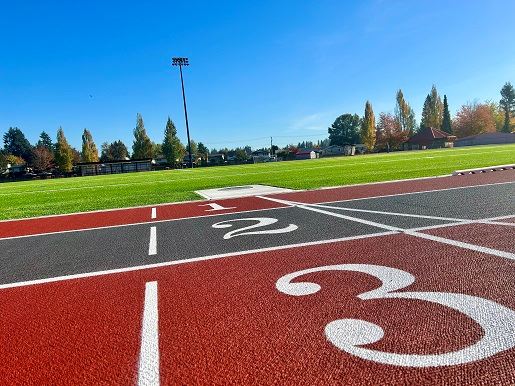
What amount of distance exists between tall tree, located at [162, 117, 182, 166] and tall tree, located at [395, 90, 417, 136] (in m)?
72.1

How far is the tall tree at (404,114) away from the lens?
381 ft

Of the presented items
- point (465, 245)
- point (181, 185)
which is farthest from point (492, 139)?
point (465, 245)

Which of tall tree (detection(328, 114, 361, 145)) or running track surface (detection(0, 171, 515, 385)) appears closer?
running track surface (detection(0, 171, 515, 385))

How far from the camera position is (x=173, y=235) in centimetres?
760

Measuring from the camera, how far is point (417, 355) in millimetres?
2424

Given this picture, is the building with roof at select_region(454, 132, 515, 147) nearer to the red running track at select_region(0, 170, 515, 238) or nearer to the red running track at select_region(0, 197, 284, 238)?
the red running track at select_region(0, 170, 515, 238)

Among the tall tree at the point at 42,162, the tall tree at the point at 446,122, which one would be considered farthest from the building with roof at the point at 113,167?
the tall tree at the point at 446,122

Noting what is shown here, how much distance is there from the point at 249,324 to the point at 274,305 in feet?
1.45

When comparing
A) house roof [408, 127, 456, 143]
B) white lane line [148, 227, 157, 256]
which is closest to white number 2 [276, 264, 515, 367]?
white lane line [148, 227, 157, 256]

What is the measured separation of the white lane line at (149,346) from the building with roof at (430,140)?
106233mm

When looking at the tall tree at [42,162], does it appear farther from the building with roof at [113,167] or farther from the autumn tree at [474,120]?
the autumn tree at [474,120]

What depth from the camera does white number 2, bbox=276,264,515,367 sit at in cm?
238

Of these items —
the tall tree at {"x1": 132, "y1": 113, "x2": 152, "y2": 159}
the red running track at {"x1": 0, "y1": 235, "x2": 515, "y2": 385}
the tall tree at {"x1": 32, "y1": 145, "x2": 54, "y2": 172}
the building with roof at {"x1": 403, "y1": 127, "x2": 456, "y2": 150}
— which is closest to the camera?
the red running track at {"x1": 0, "y1": 235, "x2": 515, "y2": 385}

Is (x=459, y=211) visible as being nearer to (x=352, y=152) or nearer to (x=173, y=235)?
(x=173, y=235)
